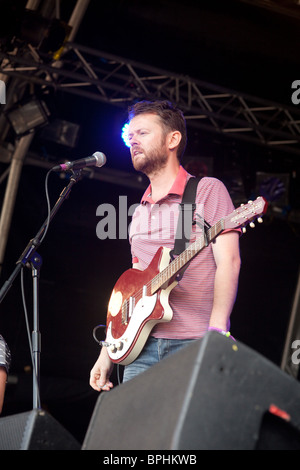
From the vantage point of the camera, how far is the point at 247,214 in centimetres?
214

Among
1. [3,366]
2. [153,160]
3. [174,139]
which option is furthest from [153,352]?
[174,139]

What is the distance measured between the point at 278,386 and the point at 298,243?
620 cm

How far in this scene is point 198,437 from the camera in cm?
109

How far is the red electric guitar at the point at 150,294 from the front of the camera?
2174 millimetres

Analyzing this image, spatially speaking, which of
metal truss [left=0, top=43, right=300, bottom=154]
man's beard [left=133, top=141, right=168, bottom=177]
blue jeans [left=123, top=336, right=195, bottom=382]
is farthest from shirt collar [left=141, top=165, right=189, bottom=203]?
metal truss [left=0, top=43, right=300, bottom=154]

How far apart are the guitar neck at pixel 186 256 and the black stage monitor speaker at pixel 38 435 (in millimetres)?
989

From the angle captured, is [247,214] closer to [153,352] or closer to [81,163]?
[153,352]

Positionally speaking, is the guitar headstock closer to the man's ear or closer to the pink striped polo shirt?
the pink striped polo shirt

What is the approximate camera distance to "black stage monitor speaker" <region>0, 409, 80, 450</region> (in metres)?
1.31

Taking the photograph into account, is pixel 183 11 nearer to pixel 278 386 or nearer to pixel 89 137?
pixel 89 137

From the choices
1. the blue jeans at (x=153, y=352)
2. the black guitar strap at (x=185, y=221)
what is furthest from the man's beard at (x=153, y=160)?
the blue jeans at (x=153, y=352)

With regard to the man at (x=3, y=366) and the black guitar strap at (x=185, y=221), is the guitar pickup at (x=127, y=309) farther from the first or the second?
the man at (x=3, y=366)

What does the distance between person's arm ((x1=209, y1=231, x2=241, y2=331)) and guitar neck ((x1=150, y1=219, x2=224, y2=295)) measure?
47 mm

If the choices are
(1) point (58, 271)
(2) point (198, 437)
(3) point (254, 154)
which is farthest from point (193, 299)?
(3) point (254, 154)
